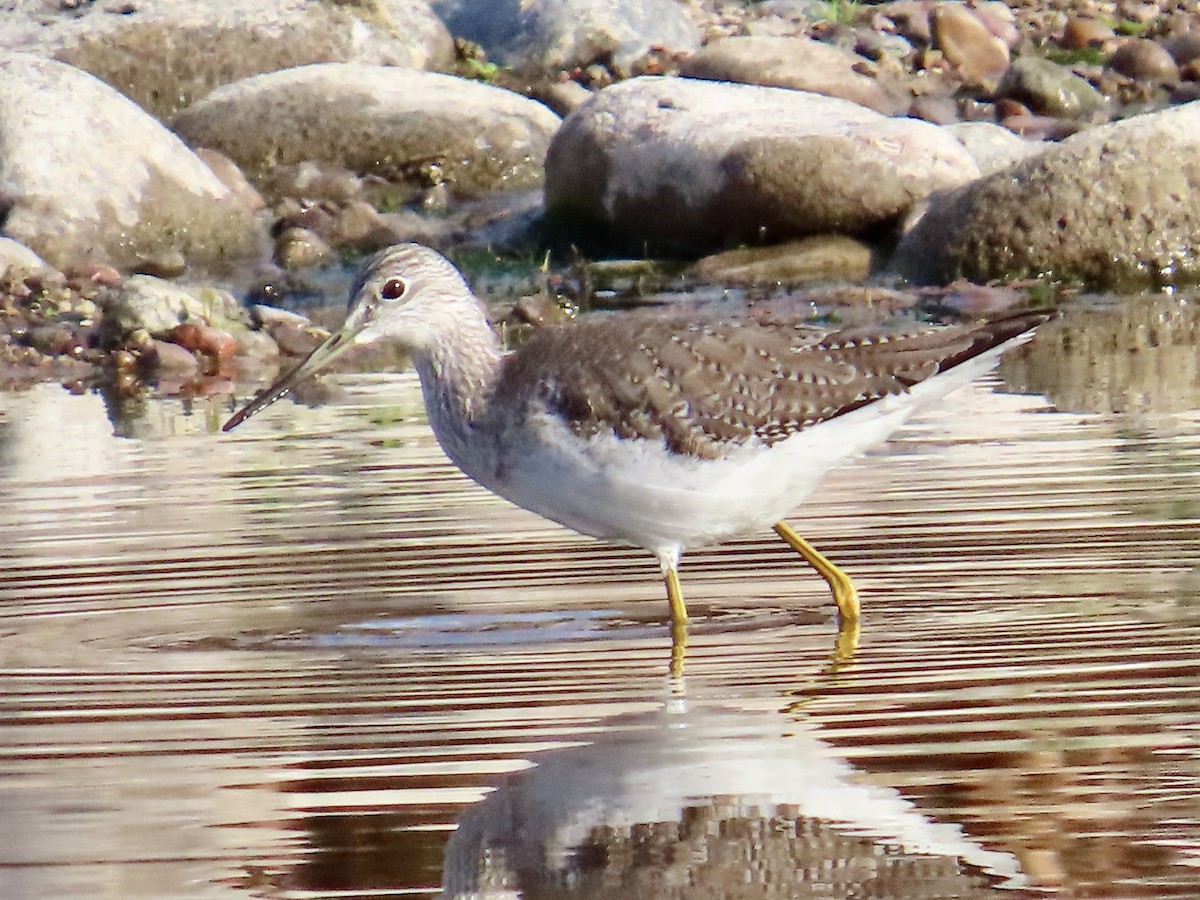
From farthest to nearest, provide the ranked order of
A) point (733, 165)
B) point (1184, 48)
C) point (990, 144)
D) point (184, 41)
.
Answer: point (1184, 48) → point (184, 41) → point (990, 144) → point (733, 165)

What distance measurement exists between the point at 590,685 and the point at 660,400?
56.7 inches

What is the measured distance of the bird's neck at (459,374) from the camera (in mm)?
8188

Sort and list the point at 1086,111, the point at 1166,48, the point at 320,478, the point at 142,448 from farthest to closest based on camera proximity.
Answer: the point at 1166,48 → the point at 1086,111 → the point at 142,448 → the point at 320,478

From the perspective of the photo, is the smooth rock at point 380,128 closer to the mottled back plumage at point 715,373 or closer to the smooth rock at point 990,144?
the smooth rock at point 990,144

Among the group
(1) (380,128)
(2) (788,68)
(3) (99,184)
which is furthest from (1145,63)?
(3) (99,184)

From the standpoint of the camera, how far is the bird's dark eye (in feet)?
27.7

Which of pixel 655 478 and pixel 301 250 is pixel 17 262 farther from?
pixel 655 478

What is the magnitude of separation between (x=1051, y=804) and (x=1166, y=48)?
72.5 ft

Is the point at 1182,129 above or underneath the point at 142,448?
above

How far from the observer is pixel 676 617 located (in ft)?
25.5

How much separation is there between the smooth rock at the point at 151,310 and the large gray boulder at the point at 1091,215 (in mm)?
5547

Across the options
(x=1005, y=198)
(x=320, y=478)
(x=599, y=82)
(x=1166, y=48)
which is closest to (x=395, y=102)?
(x=599, y=82)

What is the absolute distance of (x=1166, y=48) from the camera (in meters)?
26.0

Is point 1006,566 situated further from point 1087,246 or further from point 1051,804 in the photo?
point 1087,246
